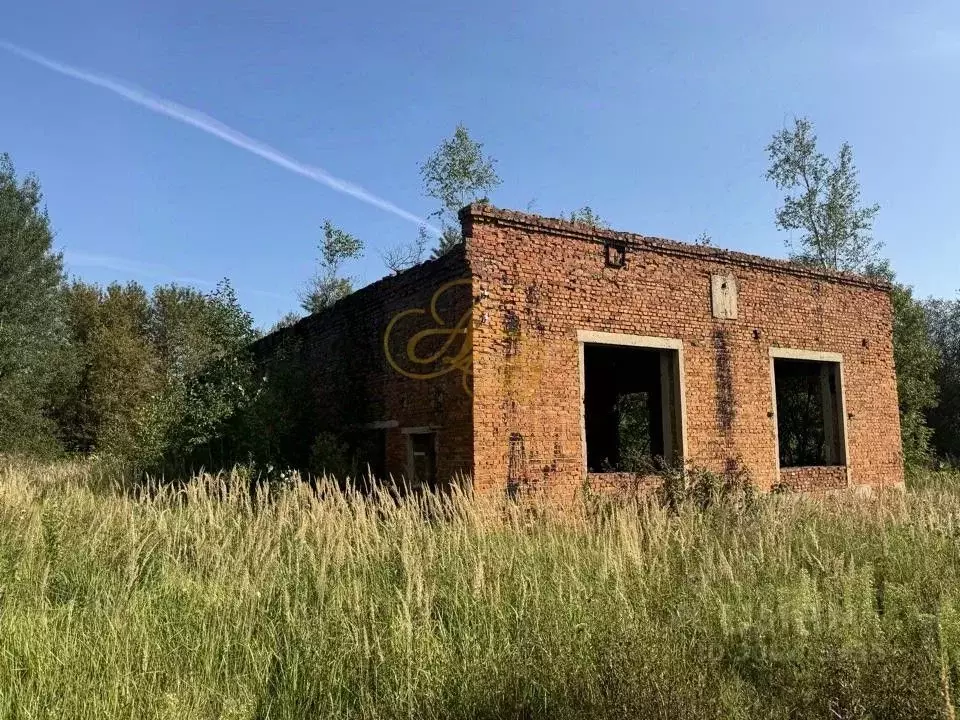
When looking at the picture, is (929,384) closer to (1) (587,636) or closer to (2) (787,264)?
(2) (787,264)

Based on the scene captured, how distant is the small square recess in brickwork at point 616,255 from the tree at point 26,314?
2165 centimetres

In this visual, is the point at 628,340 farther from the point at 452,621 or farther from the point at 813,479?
the point at 452,621

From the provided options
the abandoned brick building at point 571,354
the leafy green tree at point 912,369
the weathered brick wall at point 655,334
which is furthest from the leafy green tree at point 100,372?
the leafy green tree at point 912,369

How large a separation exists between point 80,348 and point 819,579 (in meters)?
32.9

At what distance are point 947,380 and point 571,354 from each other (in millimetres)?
29958

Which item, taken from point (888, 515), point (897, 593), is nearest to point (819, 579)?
point (897, 593)

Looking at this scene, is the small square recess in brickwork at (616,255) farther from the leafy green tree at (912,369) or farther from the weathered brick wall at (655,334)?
the leafy green tree at (912,369)

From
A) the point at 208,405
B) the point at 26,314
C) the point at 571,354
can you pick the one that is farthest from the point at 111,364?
the point at 571,354

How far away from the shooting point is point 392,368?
37.5 ft

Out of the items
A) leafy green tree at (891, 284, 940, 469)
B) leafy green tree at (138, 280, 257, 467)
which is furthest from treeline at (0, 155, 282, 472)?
leafy green tree at (891, 284, 940, 469)

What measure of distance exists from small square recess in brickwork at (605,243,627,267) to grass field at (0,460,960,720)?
16.8ft

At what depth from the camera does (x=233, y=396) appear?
1386 cm

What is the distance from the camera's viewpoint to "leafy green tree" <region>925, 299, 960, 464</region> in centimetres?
3122

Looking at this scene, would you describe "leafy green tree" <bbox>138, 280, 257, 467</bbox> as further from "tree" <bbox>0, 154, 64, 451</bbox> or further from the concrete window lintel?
"tree" <bbox>0, 154, 64, 451</bbox>
